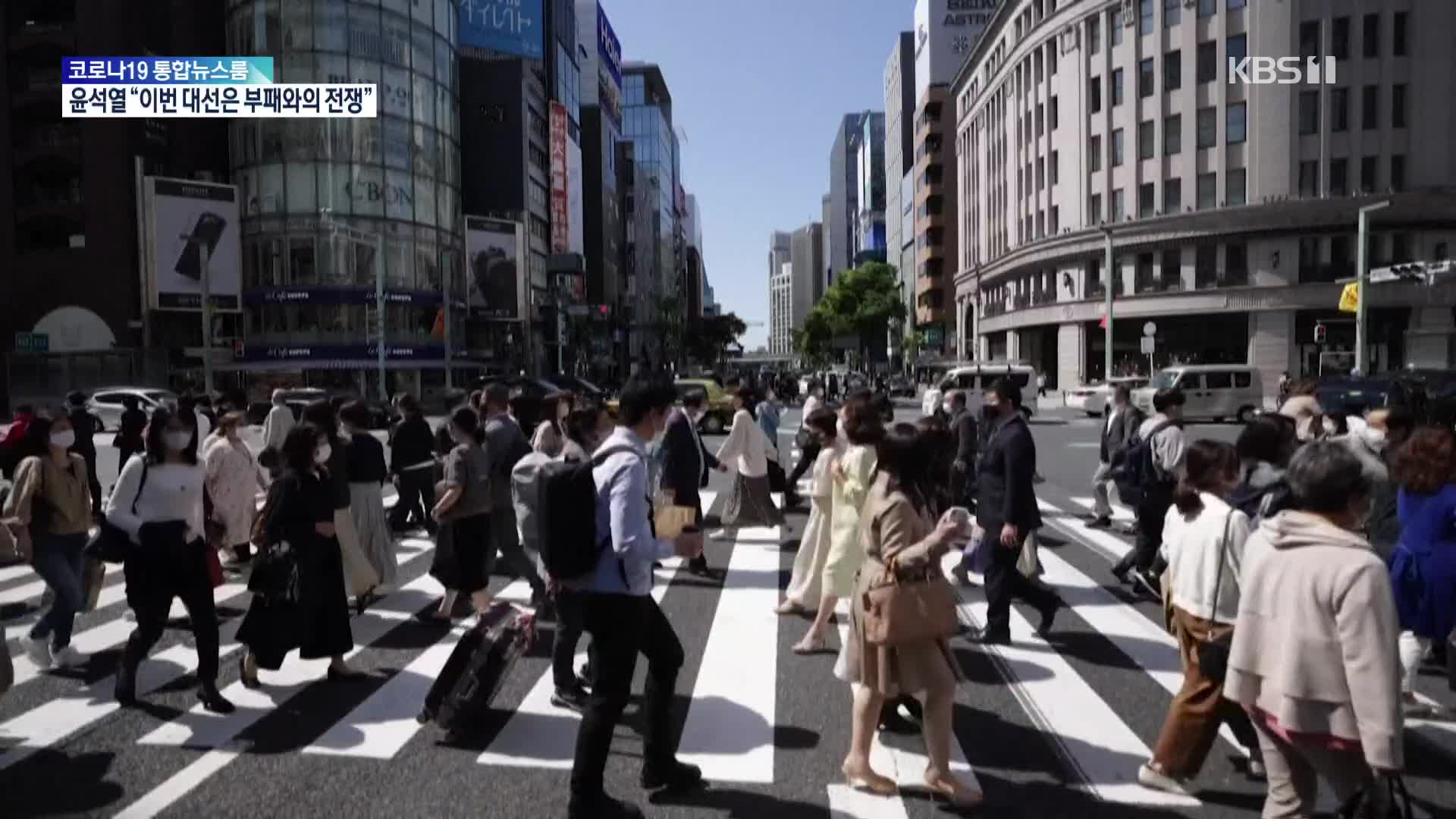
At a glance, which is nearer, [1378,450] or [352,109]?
[1378,450]

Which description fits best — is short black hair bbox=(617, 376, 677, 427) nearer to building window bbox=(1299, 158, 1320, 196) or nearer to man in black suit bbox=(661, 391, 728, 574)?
man in black suit bbox=(661, 391, 728, 574)

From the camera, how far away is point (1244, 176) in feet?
148

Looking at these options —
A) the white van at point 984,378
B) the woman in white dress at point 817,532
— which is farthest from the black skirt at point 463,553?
the white van at point 984,378

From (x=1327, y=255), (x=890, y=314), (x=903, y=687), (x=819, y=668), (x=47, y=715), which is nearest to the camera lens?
(x=903, y=687)

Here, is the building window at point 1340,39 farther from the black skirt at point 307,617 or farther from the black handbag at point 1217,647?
the black skirt at point 307,617

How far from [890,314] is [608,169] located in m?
30.1

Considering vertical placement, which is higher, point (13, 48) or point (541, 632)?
point (13, 48)

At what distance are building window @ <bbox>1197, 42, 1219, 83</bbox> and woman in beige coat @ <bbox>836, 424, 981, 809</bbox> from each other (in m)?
49.8

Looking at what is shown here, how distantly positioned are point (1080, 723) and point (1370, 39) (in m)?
51.1

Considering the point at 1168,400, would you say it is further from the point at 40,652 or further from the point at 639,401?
the point at 40,652

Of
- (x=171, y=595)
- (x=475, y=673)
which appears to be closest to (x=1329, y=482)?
(x=475, y=673)

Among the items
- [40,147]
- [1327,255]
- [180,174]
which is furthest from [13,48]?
[1327,255]

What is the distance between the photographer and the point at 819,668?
640cm

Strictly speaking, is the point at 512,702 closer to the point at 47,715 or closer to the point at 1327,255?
the point at 47,715
